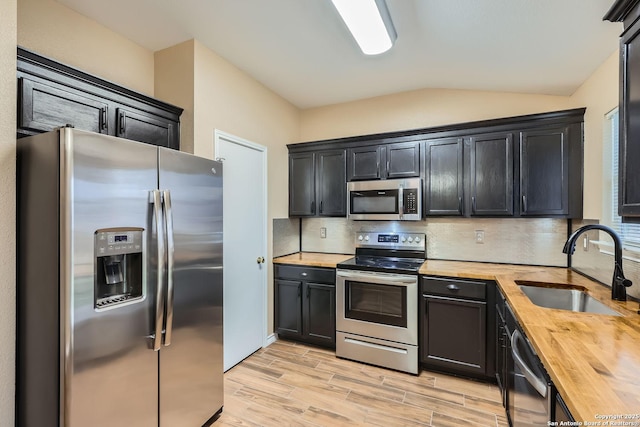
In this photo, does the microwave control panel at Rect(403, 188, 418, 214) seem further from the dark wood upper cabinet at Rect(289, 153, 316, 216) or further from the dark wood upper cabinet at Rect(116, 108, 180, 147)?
the dark wood upper cabinet at Rect(116, 108, 180, 147)

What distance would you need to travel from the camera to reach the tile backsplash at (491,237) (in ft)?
9.25

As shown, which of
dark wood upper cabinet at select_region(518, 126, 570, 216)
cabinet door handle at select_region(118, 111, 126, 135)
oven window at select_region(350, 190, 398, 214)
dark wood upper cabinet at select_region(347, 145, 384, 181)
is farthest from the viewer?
dark wood upper cabinet at select_region(347, 145, 384, 181)

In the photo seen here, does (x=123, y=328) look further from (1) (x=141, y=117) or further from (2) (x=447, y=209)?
(2) (x=447, y=209)

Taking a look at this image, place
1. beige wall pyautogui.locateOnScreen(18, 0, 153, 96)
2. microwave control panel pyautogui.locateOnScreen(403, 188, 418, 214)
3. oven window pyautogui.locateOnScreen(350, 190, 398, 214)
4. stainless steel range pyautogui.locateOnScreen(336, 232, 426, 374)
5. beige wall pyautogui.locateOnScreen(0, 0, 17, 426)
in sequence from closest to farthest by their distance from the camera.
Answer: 1. beige wall pyautogui.locateOnScreen(0, 0, 17, 426)
2. beige wall pyautogui.locateOnScreen(18, 0, 153, 96)
3. stainless steel range pyautogui.locateOnScreen(336, 232, 426, 374)
4. microwave control panel pyautogui.locateOnScreen(403, 188, 418, 214)
5. oven window pyautogui.locateOnScreen(350, 190, 398, 214)

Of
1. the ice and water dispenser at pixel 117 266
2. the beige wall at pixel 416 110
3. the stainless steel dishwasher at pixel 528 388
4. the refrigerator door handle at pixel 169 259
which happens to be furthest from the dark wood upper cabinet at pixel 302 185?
the stainless steel dishwasher at pixel 528 388

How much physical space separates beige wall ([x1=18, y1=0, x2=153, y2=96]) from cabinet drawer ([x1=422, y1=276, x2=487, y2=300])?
294 centimetres

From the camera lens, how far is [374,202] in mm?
3213

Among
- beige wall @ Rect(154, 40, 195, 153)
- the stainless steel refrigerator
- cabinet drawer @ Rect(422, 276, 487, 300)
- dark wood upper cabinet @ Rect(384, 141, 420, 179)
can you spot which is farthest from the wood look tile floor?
beige wall @ Rect(154, 40, 195, 153)

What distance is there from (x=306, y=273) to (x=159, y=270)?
175cm

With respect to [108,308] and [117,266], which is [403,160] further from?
[108,308]

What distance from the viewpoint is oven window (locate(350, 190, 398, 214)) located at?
10.2ft

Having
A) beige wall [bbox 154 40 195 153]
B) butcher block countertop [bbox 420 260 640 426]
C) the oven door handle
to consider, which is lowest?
the oven door handle

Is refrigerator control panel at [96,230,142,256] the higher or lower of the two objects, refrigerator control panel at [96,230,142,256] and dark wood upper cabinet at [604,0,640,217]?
the lower

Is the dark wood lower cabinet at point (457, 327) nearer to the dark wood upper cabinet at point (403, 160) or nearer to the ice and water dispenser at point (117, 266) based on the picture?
the dark wood upper cabinet at point (403, 160)
